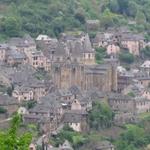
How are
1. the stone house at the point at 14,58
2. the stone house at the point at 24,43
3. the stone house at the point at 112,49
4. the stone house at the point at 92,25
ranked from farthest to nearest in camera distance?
the stone house at the point at 92,25 → the stone house at the point at 112,49 → the stone house at the point at 24,43 → the stone house at the point at 14,58

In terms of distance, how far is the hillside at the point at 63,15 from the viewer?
200 feet

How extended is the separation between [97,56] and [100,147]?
53.3 feet

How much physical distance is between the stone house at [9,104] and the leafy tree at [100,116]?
14.7 feet

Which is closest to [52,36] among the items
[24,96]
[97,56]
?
[97,56]

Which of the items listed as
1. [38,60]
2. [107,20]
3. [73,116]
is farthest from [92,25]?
[73,116]

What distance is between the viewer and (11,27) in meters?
Result: 58.6

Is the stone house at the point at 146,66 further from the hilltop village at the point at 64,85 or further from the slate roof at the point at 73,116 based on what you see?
the slate roof at the point at 73,116

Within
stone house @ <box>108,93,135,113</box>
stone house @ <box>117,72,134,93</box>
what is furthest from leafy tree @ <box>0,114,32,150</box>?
stone house @ <box>117,72,134,93</box>

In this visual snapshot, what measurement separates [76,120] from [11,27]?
1775cm

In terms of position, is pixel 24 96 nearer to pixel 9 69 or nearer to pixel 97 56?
pixel 9 69

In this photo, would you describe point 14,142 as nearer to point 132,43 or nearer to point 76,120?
point 76,120

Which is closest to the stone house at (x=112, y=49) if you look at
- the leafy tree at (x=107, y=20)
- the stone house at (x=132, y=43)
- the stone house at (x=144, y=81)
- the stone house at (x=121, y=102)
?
the stone house at (x=132, y=43)

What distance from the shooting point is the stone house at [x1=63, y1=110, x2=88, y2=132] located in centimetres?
4294

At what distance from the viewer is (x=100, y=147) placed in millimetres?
40906
